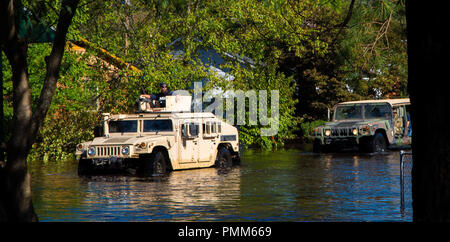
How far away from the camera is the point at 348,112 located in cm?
3183

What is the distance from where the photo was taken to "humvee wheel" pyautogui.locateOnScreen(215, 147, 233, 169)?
2350cm

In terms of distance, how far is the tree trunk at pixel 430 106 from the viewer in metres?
6.69

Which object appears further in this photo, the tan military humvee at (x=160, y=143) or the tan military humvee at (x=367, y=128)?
the tan military humvee at (x=367, y=128)

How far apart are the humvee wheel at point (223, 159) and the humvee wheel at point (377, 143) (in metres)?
7.52

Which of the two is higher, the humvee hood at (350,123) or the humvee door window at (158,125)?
the humvee hood at (350,123)

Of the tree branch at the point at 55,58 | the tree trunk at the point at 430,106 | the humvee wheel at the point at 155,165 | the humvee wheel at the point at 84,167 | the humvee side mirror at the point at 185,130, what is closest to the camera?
the tree trunk at the point at 430,106

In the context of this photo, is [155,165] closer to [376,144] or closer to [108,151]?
[108,151]

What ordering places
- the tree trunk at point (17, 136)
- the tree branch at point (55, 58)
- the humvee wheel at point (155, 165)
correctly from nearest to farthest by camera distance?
the tree trunk at point (17, 136) → the tree branch at point (55, 58) → the humvee wheel at point (155, 165)

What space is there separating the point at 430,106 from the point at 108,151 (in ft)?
46.2

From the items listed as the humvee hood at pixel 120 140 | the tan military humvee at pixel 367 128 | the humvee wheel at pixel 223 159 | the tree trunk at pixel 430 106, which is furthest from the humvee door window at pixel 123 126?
the tree trunk at pixel 430 106

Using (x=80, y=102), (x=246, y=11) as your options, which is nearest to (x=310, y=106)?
(x=246, y=11)

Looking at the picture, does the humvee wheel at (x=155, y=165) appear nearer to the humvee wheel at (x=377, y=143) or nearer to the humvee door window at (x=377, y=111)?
the humvee wheel at (x=377, y=143)

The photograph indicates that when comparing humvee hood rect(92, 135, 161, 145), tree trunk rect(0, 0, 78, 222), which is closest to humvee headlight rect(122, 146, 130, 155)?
humvee hood rect(92, 135, 161, 145)

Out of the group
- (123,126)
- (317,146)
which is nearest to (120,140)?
(123,126)
